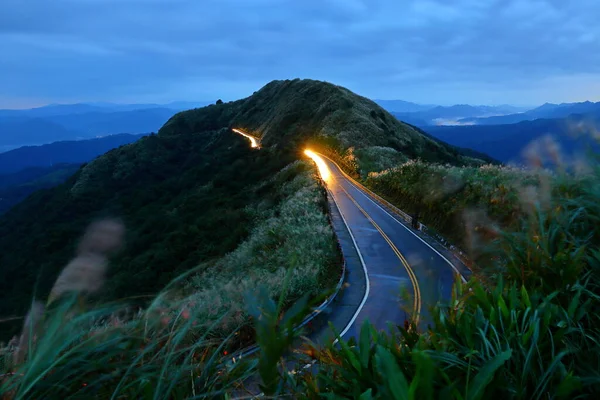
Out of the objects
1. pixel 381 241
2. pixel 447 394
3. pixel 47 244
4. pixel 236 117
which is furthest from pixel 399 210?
pixel 236 117

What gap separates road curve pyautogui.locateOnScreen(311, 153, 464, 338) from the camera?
12.4 metres

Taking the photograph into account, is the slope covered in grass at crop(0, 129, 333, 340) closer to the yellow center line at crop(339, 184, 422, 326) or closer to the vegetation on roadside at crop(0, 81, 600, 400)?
the vegetation on roadside at crop(0, 81, 600, 400)

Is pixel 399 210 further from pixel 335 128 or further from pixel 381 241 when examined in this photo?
pixel 335 128

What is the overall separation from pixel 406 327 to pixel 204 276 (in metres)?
17.1

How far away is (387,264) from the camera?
59.9ft

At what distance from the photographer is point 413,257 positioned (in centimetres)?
1908

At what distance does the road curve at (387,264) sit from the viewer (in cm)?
1236

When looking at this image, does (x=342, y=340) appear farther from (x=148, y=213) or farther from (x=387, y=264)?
(x=148, y=213)

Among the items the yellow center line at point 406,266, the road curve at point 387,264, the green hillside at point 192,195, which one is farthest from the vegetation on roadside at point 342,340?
the yellow center line at point 406,266

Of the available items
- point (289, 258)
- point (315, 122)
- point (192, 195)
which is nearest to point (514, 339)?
point (289, 258)

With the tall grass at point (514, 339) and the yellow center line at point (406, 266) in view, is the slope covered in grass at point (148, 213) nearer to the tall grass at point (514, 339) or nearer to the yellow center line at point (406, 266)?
the tall grass at point (514, 339)

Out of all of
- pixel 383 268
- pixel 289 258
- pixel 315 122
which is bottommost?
pixel 383 268

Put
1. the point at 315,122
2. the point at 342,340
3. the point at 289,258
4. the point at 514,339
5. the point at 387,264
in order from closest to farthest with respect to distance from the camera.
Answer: the point at 514,339 → the point at 342,340 → the point at 289,258 → the point at 387,264 → the point at 315,122

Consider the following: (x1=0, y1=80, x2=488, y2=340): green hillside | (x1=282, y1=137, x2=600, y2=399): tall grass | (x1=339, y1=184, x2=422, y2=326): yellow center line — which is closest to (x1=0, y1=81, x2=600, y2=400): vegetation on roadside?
(x1=282, y1=137, x2=600, y2=399): tall grass
